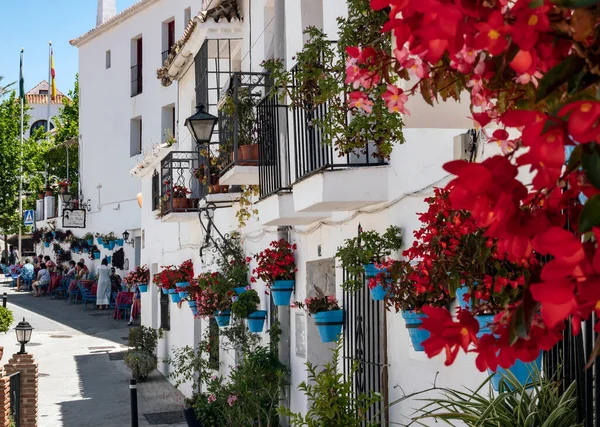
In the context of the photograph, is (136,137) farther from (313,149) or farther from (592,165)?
(592,165)

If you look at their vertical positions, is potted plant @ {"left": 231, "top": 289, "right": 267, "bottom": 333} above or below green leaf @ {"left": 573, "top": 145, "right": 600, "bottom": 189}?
below

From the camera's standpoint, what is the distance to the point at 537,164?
1368 millimetres

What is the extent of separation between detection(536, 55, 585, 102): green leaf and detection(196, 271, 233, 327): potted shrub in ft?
36.8

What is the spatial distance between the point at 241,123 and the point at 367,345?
406cm

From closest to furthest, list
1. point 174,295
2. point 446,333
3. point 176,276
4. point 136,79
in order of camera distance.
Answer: point 446,333 < point 176,276 < point 174,295 < point 136,79

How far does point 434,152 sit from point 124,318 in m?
23.2

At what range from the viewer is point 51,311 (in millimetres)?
29484

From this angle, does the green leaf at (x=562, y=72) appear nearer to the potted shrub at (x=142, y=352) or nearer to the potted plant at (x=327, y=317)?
the potted plant at (x=327, y=317)

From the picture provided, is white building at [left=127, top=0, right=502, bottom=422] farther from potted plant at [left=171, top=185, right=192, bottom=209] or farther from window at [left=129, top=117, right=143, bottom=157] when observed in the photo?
window at [left=129, top=117, right=143, bottom=157]

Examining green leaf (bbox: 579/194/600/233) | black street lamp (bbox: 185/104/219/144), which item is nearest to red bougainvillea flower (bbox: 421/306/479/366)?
green leaf (bbox: 579/194/600/233)

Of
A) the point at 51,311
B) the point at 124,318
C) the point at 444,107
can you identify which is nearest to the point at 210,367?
the point at 444,107

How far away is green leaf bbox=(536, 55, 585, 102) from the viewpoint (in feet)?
4.69

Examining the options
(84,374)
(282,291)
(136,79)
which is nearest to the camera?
(282,291)

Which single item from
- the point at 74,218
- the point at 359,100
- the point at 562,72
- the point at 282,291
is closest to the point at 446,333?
the point at 562,72
